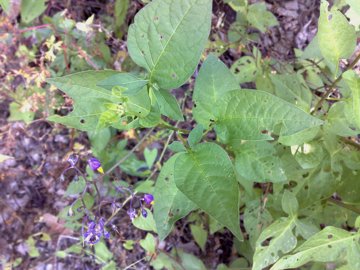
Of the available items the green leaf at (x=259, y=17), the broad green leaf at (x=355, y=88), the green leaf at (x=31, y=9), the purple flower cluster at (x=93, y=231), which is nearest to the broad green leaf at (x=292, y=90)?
the broad green leaf at (x=355, y=88)

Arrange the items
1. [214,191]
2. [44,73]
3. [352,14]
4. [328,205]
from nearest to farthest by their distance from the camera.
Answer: [214,191] → [352,14] → [328,205] → [44,73]

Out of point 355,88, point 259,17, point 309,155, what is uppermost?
point 355,88

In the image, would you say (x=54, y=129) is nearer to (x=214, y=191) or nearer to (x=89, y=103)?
(x=89, y=103)

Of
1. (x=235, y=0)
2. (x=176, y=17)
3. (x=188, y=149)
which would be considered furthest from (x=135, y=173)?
(x=176, y=17)

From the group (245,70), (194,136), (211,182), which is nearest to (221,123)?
(194,136)

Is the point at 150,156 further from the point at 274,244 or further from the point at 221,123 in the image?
the point at 221,123
